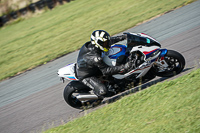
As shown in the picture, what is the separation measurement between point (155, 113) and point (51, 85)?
4.88 m

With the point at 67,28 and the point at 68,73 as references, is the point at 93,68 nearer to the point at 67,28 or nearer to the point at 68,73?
the point at 68,73

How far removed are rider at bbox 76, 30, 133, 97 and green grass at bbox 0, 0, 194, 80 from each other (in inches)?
228

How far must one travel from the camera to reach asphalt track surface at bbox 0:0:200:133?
20.6 ft

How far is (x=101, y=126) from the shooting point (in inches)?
179

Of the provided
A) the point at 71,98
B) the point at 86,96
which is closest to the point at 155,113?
the point at 86,96

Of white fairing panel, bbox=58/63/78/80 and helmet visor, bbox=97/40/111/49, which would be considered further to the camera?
white fairing panel, bbox=58/63/78/80

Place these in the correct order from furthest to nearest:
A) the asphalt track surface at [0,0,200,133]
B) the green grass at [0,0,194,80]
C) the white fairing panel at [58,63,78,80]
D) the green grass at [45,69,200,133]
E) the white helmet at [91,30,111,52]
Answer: the green grass at [0,0,194,80] → the asphalt track surface at [0,0,200,133] → the white fairing panel at [58,63,78,80] → the white helmet at [91,30,111,52] → the green grass at [45,69,200,133]

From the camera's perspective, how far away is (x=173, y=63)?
A: 18.3ft

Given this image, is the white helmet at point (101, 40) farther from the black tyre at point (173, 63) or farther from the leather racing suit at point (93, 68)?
the black tyre at point (173, 63)

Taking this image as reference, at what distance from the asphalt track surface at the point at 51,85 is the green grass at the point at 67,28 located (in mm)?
1223

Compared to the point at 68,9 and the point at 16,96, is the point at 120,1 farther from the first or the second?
the point at 16,96

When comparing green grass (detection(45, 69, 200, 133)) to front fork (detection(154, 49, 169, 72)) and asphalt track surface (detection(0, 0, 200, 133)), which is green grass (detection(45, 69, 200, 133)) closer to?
front fork (detection(154, 49, 169, 72))

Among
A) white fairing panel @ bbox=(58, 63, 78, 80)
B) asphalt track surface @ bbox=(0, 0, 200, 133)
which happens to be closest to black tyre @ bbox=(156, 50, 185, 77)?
asphalt track surface @ bbox=(0, 0, 200, 133)

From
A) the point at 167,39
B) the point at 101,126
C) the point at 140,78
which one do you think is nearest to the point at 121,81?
the point at 140,78
